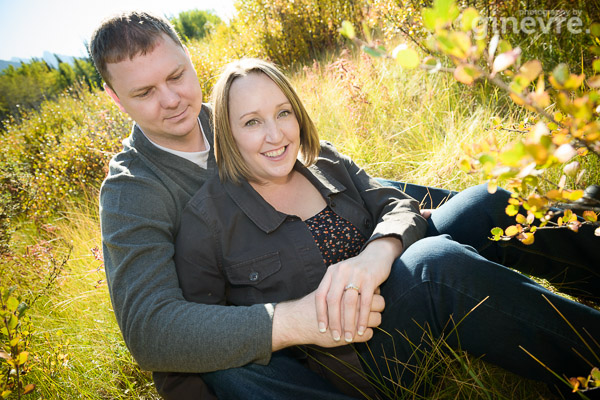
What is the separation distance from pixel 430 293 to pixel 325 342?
454mm

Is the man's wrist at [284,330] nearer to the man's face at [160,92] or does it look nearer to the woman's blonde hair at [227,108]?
the woman's blonde hair at [227,108]

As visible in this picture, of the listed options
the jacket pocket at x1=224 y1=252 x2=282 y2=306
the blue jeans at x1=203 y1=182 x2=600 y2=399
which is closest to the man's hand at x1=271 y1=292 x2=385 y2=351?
the blue jeans at x1=203 y1=182 x2=600 y2=399

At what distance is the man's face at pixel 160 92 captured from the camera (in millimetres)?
1911

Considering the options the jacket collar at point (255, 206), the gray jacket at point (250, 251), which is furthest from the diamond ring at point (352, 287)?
the jacket collar at point (255, 206)

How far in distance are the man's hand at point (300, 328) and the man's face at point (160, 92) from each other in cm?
114

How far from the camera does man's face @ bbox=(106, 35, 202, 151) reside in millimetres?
1911

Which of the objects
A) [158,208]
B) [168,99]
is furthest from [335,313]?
[168,99]

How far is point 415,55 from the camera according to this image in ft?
2.19

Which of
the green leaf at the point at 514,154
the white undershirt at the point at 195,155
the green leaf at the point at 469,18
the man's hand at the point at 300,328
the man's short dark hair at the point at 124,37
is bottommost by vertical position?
the man's hand at the point at 300,328

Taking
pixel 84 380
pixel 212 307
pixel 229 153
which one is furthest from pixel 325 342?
pixel 84 380

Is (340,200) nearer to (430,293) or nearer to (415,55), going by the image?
(430,293)

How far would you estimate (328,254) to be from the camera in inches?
73.0

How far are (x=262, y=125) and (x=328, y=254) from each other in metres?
0.73

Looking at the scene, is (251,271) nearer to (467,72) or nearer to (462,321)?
(462,321)
